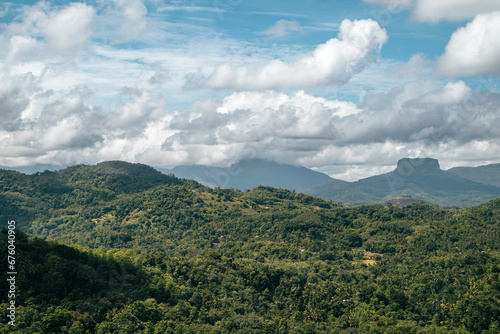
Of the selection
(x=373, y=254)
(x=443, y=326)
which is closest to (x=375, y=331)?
(x=443, y=326)

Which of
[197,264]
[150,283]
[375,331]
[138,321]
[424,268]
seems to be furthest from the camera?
[424,268]

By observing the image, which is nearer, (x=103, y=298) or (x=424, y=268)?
(x=103, y=298)

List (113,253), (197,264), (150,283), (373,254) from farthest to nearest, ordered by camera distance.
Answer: (373,254) < (197,264) < (113,253) < (150,283)

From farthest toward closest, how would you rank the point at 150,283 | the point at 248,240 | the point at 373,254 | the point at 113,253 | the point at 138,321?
1. the point at 248,240
2. the point at 373,254
3. the point at 113,253
4. the point at 150,283
5. the point at 138,321

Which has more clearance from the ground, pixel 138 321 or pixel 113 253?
pixel 113 253

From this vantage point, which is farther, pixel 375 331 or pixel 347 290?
pixel 347 290

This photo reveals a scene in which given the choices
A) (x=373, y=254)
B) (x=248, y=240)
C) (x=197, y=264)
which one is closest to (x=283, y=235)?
(x=248, y=240)

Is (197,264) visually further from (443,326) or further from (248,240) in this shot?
(248,240)

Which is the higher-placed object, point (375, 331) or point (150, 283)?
point (150, 283)

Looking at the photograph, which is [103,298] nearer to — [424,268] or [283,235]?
[424,268]
